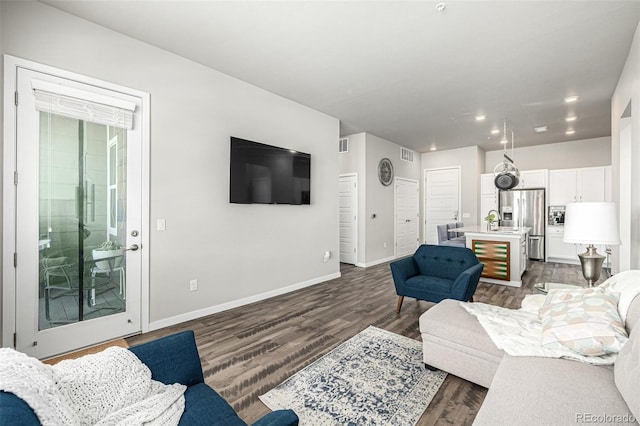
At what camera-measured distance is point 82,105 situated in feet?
8.30

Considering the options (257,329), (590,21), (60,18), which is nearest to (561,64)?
(590,21)

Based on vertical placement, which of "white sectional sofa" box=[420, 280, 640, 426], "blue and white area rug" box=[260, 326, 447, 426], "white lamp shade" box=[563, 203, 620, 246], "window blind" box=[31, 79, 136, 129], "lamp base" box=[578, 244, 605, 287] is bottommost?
"blue and white area rug" box=[260, 326, 447, 426]

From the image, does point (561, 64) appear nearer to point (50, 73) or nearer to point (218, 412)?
point (218, 412)

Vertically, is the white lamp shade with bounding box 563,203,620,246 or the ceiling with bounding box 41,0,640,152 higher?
the ceiling with bounding box 41,0,640,152

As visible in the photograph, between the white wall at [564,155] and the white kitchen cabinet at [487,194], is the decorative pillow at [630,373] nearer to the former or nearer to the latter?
the white kitchen cabinet at [487,194]

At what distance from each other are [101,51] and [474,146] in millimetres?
7586

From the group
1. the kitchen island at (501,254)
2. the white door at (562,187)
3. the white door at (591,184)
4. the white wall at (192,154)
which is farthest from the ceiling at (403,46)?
the white door at (562,187)

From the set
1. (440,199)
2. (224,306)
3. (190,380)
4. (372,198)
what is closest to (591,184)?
(440,199)

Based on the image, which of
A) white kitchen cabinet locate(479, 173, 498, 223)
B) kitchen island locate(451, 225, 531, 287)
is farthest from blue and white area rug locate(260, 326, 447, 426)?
white kitchen cabinet locate(479, 173, 498, 223)

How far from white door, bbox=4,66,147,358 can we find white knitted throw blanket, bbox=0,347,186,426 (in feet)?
5.66

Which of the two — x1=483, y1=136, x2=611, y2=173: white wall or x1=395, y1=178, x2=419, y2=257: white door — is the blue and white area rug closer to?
x1=395, y1=178, x2=419, y2=257: white door

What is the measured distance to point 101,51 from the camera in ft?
8.63

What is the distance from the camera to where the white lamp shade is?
2193mm

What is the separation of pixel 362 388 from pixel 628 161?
431cm
